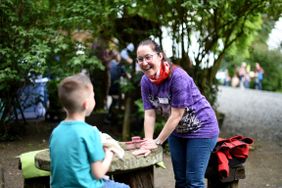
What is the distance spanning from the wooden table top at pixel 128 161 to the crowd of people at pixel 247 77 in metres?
20.3

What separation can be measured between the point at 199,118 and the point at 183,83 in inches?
13.8

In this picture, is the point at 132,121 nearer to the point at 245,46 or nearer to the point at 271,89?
the point at 245,46

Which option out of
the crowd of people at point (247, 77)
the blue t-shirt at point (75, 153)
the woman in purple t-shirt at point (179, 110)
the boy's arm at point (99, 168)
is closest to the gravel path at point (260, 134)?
the woman in purple t-shirt at point (179, 110)

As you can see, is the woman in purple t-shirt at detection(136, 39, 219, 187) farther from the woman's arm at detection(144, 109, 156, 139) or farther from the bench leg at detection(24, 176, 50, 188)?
the bench leg at detection(24, 176, 50, 188)

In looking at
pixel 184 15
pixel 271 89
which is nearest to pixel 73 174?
pixel 184 15

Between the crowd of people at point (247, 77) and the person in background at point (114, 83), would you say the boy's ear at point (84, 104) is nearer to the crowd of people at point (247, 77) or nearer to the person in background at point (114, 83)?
the person in background at point (114, 83)

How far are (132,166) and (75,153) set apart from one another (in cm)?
91

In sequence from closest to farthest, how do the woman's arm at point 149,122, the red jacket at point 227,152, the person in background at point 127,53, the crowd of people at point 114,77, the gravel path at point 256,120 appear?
the woman's arm at point 149,122 → the red jacket at point 227,152 → the person in background at point 127,53 → the gravel path at point 256,120 → the crowd of people at point 114,77

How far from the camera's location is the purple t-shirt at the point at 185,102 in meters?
3.42

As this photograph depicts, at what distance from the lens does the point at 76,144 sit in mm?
2498

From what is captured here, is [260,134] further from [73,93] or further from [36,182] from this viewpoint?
[73,93]

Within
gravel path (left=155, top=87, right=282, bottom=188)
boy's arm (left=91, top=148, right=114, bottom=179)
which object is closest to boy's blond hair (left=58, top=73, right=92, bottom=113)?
boy's arm (left=91, top=148, right=114, bottom=179)

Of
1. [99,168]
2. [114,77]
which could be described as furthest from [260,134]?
[99,168]

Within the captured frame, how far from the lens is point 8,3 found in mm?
7355
